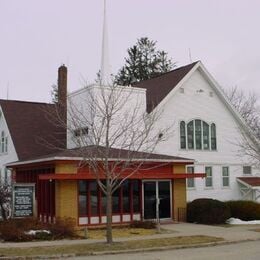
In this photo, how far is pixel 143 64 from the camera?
67375 mm

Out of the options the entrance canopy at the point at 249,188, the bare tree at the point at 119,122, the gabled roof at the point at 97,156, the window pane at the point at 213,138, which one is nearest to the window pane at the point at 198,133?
the window pane at the point at 213,138

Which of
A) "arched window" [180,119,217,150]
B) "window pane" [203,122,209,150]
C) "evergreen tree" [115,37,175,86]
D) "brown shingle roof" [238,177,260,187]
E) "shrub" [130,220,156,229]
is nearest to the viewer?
"shrub" [130,220,156,229]

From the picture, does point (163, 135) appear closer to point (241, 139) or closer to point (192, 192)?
point (192, 192)

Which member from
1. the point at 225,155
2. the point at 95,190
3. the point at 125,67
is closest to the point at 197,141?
the point at 225,155

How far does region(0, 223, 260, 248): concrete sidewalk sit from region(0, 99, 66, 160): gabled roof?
36.0 ft

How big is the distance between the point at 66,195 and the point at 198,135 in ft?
43.0

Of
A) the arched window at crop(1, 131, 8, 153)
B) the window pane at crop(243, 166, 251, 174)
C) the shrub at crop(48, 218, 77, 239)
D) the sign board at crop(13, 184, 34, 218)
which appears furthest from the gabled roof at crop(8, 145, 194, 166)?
the window pane at crop(243, 166, 251, 174)

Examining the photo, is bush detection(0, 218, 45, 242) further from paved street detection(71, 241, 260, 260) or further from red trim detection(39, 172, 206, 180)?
paved street detection(71, 241, 260, 260)

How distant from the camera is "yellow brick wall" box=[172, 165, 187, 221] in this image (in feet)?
95.1

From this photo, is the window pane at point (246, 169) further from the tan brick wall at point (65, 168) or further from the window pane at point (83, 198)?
the tan brick wall at point (65, 168)

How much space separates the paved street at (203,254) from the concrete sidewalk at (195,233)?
203cm

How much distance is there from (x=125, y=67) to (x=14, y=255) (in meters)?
52.1

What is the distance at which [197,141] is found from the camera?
35.3 m

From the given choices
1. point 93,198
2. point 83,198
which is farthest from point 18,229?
point 93,198
